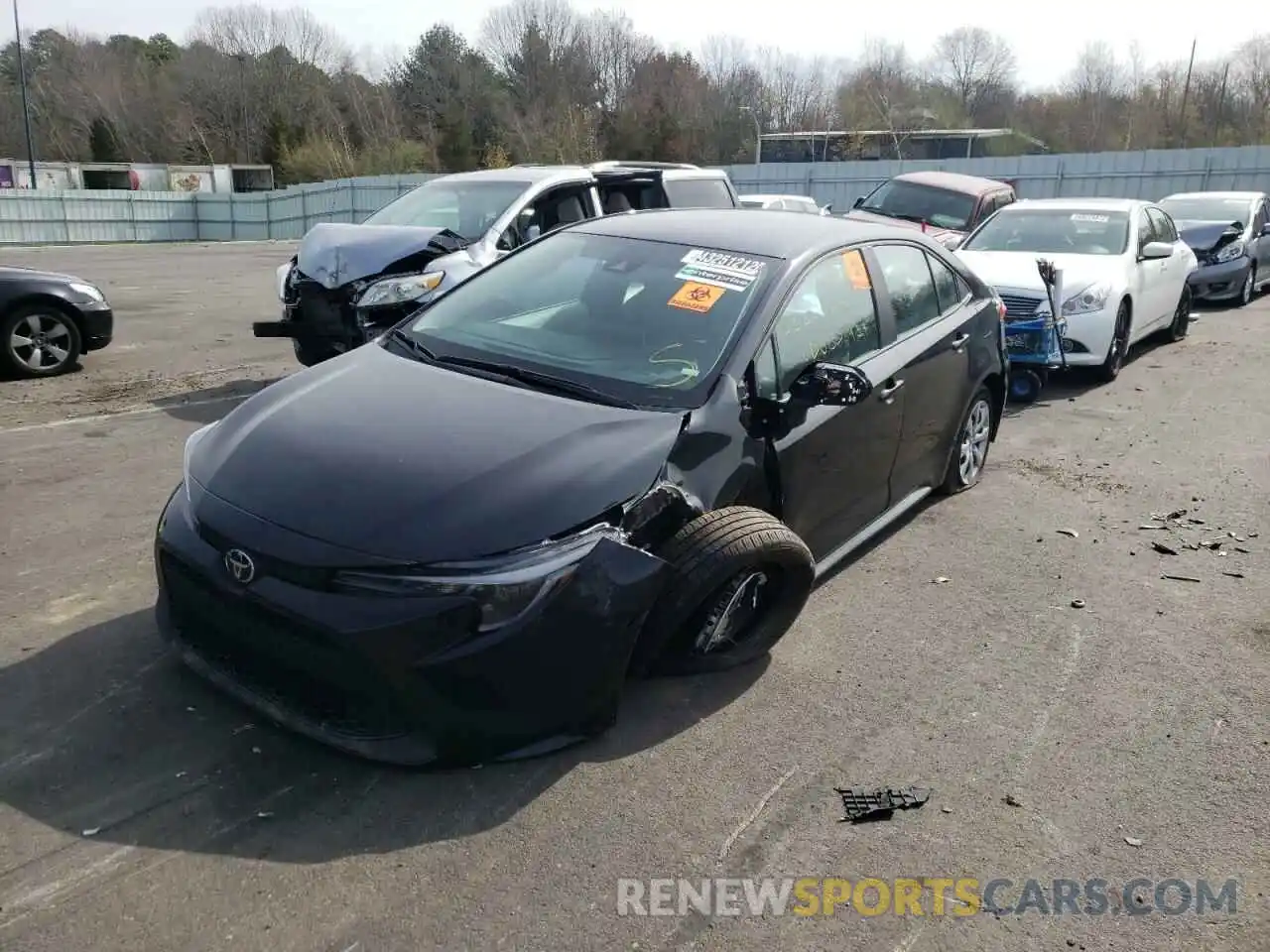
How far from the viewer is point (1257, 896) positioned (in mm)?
2789

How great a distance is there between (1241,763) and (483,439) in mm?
2765

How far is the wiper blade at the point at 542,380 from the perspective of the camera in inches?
146

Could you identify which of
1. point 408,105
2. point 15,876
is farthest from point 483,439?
point 408,105

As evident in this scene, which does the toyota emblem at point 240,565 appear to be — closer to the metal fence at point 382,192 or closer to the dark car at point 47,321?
the dark car at point 47,321

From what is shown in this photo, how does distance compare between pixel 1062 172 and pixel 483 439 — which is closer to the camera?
pixel 483 439

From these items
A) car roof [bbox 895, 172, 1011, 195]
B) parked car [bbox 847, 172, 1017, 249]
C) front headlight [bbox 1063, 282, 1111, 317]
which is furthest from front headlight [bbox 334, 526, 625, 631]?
car roof [bbox 895, 172, 1011, 195]

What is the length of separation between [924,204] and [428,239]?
28.7 ft

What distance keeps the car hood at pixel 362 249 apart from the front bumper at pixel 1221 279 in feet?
39.0

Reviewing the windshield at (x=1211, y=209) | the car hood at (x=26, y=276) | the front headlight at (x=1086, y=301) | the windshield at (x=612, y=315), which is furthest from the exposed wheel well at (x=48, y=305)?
the windshield at (x=1211, y=209)

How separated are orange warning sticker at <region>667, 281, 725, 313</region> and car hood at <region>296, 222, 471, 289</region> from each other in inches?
164

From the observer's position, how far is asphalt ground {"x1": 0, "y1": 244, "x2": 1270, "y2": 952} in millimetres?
2615

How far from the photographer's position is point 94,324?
9.20m

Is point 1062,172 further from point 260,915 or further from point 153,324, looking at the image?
point 260,915

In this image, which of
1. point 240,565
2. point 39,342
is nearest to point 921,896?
point 240,565
